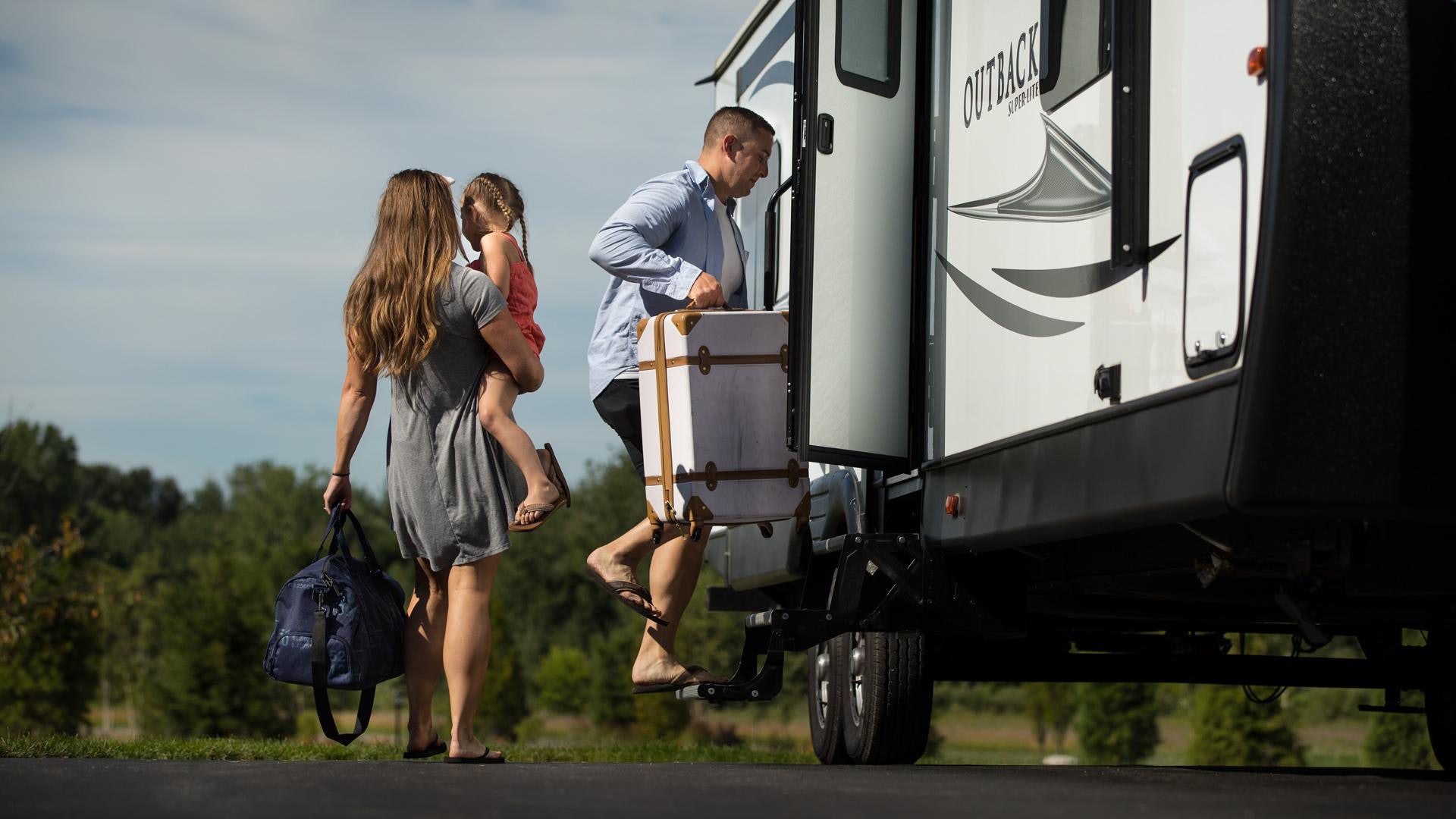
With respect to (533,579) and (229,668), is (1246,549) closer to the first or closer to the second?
(229,668)

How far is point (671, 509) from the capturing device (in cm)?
512

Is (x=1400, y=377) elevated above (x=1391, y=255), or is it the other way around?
(x=1391, y=255)

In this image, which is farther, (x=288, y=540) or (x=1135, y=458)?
(x=288, y=540)

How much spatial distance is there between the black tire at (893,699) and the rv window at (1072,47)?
2038mm

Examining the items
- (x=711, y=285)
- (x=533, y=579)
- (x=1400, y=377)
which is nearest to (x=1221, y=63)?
(x=1400, y=377)

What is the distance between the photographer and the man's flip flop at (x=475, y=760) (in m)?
4.89

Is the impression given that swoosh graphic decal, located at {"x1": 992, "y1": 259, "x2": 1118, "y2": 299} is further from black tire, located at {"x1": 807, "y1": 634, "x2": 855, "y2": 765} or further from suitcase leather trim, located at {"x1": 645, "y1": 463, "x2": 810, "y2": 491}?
black tire, located at {"x1": 807, "y1": 634, "x2": 855, "y2": 765}

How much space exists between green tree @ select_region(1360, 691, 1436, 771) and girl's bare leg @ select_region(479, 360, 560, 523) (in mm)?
22300

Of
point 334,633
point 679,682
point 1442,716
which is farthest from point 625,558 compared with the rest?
point 1442,716

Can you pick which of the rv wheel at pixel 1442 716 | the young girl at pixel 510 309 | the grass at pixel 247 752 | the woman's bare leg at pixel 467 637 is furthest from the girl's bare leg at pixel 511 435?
the rv wheel at pixel 1442 716

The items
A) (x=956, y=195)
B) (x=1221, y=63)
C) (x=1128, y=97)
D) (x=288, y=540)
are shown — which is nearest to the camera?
(x=1221, y=63)

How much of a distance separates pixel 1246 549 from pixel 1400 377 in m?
0.60

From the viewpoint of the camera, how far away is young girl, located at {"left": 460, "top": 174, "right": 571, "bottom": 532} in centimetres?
499

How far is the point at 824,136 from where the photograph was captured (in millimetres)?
5062
